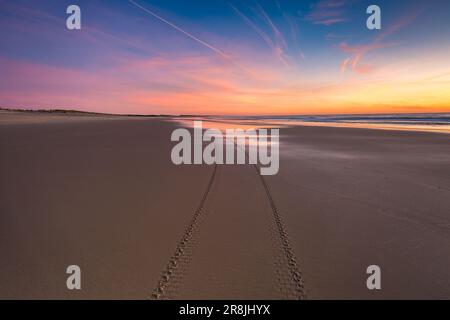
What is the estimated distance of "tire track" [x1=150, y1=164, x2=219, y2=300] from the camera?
3038mm

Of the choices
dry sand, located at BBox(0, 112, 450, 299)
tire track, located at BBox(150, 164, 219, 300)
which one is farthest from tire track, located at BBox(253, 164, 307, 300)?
tire track, located at BBox(150, 164, 219, 300)

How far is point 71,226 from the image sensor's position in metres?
4.57

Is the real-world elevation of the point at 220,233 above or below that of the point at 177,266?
above

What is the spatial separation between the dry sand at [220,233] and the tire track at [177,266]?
2 centimetres

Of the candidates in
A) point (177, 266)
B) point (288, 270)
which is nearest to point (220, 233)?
point (177, 266)

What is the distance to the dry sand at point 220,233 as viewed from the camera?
3.19 meters

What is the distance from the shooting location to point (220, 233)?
448cm

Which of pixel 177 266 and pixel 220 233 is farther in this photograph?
pixel 220 233

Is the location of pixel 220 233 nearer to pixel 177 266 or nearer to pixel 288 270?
pixel 177 266

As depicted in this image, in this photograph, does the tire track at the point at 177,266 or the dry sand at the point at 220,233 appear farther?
the dry sand at the point at 220,233

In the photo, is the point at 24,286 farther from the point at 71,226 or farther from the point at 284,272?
the point at 284,272

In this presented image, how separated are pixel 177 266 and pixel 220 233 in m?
1.12

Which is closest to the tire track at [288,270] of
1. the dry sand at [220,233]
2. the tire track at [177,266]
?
the dry sand at [220,233]

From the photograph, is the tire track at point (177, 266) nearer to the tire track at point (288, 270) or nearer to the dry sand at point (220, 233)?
the dry sand at point (220, 233)
